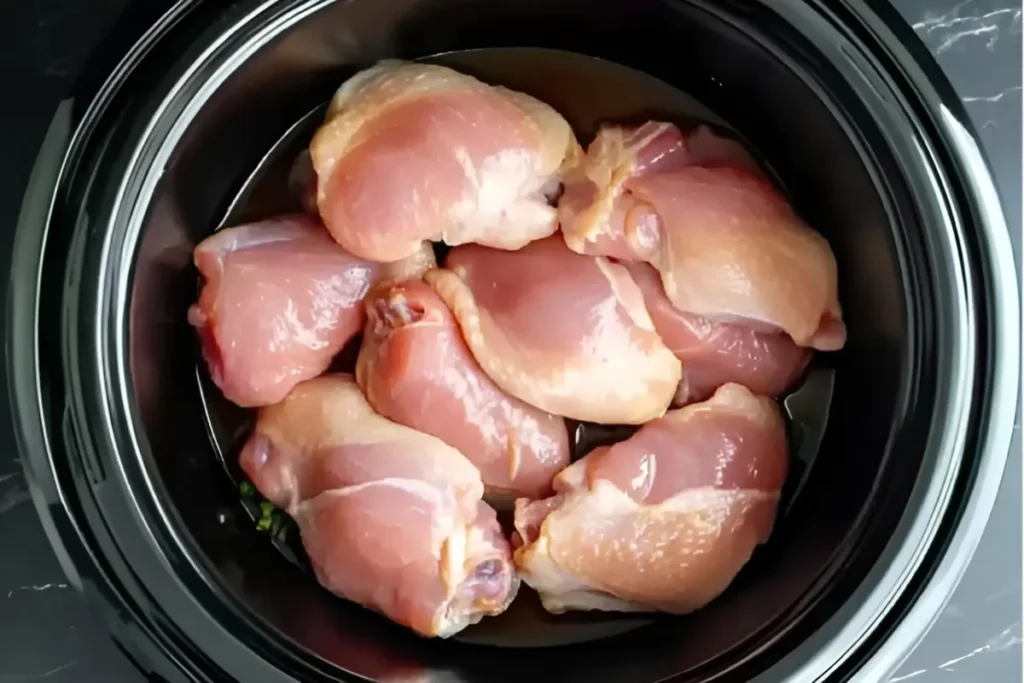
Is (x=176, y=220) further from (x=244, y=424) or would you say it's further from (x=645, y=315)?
(x=645, y=315)

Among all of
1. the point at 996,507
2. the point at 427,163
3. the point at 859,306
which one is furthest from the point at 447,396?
the point at 996,507

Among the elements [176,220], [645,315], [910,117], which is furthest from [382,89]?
[910,117]

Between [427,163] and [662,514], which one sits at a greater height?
[427,163]

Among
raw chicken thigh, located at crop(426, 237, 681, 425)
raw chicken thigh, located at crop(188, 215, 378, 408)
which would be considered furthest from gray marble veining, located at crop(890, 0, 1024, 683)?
raw chicken thigh, located at crop(188, 215, 378, 408)

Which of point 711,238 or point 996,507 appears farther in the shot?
point 996,507

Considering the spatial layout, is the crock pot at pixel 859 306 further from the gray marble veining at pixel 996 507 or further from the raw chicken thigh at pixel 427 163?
the gray marble veining at pixel 996 507

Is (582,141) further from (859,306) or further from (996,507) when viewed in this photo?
(996,507)
